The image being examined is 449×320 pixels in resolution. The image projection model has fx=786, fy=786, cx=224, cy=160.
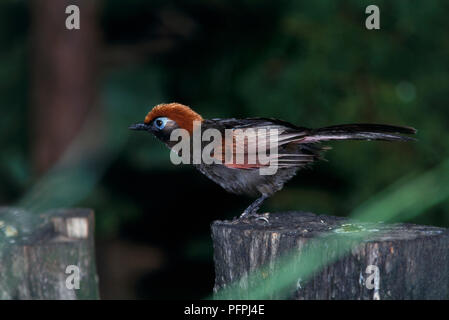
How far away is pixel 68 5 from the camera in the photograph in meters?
8.06

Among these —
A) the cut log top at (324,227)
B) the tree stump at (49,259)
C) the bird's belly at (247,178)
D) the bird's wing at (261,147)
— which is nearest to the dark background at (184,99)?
the tree stump at (49,259)

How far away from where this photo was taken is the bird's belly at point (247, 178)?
489cm

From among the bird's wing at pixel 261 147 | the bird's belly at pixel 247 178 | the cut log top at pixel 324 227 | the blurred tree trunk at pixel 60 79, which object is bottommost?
the cut log top at pixel 324 227

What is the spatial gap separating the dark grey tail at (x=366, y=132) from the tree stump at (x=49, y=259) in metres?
1.60

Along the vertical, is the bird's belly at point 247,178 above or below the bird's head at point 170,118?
below

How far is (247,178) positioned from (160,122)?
65cm

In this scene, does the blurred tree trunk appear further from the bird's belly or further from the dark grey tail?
the dark grey tail

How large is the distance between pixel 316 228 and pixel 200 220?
477cm

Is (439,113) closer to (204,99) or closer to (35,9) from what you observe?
(204,99)

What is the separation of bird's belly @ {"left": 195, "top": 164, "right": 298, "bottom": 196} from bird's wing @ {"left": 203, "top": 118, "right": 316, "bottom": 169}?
0.20ft

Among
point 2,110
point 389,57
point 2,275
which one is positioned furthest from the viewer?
point 2,110

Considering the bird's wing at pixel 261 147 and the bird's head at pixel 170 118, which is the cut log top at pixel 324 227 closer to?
the bird's wing at pixel 261 147

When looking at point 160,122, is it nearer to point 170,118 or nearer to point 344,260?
point 170,118

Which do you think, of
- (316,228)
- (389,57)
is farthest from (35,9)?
(316,228)
